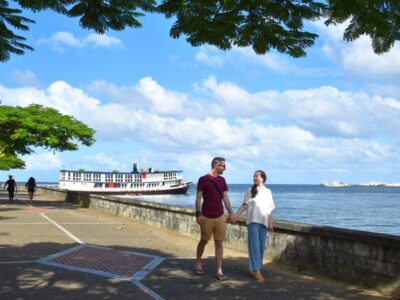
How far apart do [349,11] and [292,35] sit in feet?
2.03

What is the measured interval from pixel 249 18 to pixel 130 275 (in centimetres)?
486

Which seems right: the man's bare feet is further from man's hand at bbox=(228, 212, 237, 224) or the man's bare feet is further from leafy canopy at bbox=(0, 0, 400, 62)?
leafy canopy at bbox=(0, 0, 400, 62)

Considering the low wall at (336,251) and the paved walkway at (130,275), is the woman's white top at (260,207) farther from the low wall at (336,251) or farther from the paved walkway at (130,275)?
the low wall at (336,251)

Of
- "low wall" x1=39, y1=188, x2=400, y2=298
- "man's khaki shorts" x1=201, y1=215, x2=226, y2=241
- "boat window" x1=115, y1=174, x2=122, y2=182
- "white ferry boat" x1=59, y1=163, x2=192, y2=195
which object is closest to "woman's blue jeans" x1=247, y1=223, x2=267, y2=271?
"man's khaki shorts" x1=201, y1=215, x2=226, y2=241

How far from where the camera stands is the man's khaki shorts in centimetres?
816

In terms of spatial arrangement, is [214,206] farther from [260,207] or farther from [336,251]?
[336,251]

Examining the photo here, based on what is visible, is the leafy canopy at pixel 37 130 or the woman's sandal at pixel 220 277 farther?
the leafy canopy at pixel 37 130

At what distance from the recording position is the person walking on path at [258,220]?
8.14 metres

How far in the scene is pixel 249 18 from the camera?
193 inches

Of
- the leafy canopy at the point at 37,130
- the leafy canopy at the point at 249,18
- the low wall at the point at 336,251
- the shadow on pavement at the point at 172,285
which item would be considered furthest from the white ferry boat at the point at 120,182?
the leafy canopy at the point at 249,18

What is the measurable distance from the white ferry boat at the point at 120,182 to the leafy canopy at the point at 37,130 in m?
51.0

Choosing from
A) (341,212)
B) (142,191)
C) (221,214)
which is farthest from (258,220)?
(142,191)

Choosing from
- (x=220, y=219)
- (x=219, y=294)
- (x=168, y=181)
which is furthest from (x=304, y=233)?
(x=168, y=181)

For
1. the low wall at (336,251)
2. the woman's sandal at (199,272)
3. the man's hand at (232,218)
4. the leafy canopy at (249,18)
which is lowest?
the woman's sandal at (199,272)
